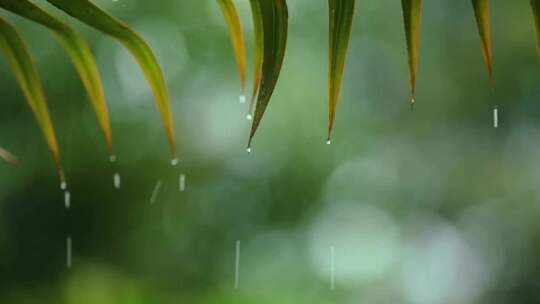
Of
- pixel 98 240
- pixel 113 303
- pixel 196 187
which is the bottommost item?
pixel 113 303

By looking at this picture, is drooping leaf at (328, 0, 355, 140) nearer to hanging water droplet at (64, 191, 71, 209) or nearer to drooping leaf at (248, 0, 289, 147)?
drooping leaf at (248, 0, 289, 147)

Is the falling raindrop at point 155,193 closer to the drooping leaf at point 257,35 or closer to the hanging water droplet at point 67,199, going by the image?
the hanging water droplet at point 67,199

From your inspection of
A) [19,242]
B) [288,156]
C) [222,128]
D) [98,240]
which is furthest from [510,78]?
[19,242]

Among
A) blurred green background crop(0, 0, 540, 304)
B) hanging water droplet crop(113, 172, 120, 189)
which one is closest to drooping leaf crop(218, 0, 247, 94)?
blurred green background crop(0, 0, 540, 304)

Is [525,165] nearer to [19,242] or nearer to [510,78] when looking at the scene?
[510,78]

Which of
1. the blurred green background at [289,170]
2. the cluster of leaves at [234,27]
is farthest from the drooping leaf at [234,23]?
the blurred green background at [289,170]

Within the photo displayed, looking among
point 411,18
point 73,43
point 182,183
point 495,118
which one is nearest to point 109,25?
point 73,43

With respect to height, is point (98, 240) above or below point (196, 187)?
below
